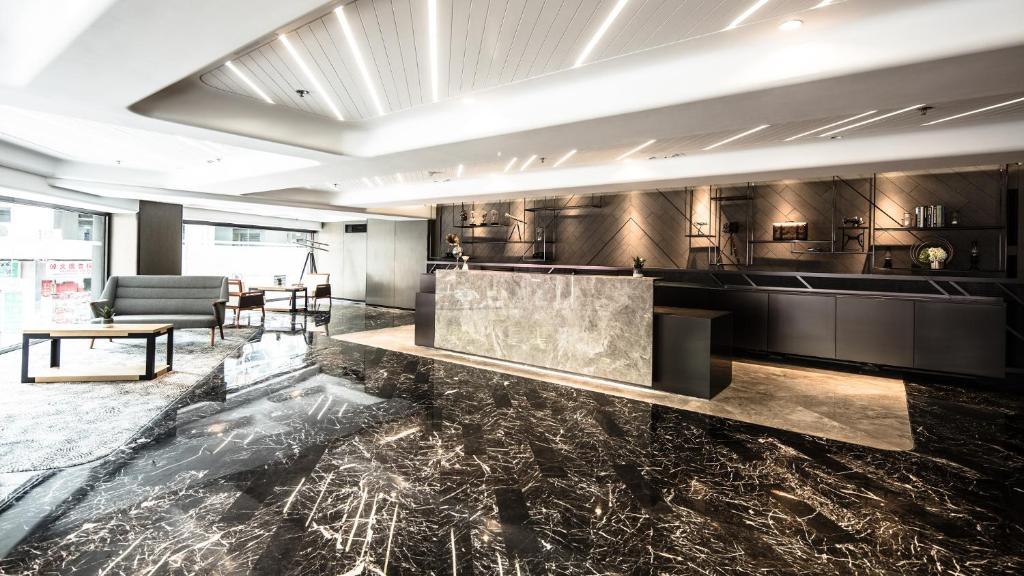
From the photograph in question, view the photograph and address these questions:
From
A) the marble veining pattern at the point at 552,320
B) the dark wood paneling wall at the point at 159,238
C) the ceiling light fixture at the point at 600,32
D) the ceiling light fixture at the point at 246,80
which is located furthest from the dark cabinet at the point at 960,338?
the dark wood paneling wall at the point at 159,238

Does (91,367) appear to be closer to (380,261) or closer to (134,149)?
(134,149)

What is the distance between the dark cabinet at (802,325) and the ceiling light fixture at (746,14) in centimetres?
479

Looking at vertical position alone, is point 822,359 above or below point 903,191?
below

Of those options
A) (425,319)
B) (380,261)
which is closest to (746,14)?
(425,319)

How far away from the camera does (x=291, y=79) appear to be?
3.50m

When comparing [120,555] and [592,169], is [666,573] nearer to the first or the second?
[120,555]

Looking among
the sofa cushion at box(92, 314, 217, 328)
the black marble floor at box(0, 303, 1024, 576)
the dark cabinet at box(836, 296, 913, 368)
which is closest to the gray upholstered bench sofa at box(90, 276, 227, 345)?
the sofa cushion at box(92, 314, 217, 328)

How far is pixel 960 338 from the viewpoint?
5.34 m

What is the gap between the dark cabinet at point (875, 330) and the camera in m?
5.64

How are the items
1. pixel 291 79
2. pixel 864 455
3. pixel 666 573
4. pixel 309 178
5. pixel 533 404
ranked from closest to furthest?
1. pixel 666 573
2. pixel 864 455
3. pixel 291 79
4. pixel 533 404
5. pixel 309 178

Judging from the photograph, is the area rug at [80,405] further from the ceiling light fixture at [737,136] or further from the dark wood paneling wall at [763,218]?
the dark wood paneling wall at [763,218]

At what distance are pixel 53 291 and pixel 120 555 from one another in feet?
23.6

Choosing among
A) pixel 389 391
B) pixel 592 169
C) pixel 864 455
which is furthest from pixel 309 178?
pixel 864 455

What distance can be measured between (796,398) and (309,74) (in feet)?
17.5
